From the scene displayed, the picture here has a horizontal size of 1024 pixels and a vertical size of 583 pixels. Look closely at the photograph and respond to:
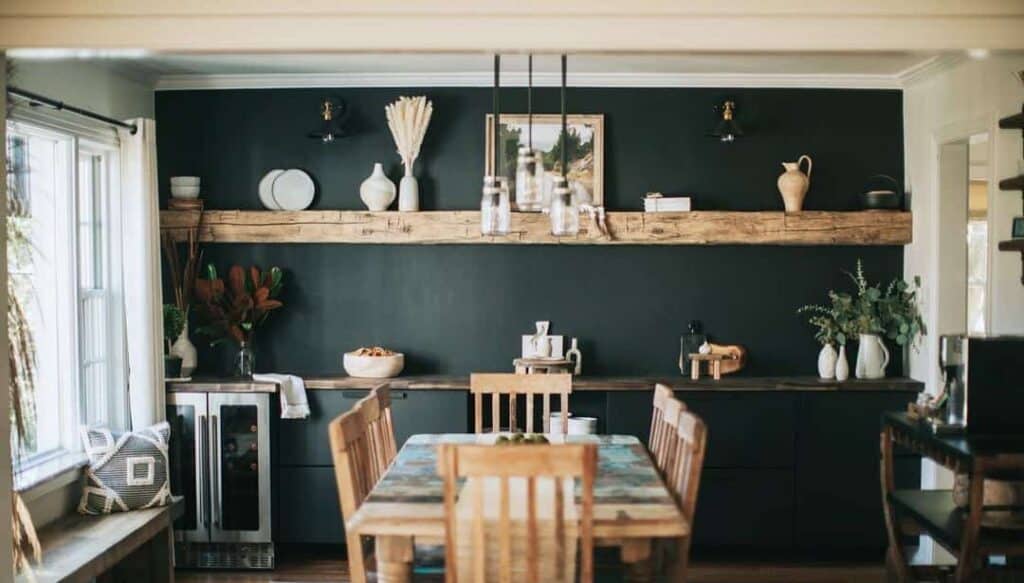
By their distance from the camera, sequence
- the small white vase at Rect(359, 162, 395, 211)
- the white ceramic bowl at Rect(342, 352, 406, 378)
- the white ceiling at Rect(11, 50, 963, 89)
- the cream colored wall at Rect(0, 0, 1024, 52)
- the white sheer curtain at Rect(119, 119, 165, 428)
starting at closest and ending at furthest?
1. the cream colored wall at Rect(0, 0, 1024, 52)
2. the white sheer curtain at Rect(119, 119, 165, 428)
3. the white ceiling at Rect(11, 50, 963, 89)
4. the white ceramic bowl at Rect(342, 352, 406, 378)
5. the small white vase at Rect(359, 162, 395, 211)

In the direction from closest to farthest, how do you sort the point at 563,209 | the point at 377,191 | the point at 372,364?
the point at 563,209, the point at 372,364, the point at 377,191

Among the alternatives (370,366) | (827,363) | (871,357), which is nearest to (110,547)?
(370,366)

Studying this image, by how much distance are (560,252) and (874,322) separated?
6.07 ft

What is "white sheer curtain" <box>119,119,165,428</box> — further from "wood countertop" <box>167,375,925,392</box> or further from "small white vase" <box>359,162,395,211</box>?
"small white vase" <box>359,162,395,211</box>

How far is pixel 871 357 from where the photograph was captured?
5273 mm

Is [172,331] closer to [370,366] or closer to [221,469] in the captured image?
[221,469]

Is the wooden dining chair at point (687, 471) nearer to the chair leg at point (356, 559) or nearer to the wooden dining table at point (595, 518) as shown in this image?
the wooden dining table at point (595, 518)

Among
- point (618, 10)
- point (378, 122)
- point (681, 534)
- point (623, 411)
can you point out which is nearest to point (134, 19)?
point (618, 10)

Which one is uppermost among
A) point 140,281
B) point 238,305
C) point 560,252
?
point 560,252

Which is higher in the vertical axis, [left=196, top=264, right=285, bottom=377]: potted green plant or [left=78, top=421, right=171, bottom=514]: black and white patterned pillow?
[left=196, top=264, right=285, bottom=377]: potted green plant

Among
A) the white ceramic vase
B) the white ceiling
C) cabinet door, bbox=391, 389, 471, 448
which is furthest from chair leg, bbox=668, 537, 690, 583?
the white ceiling

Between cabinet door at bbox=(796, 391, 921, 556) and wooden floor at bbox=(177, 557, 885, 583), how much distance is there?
0.18m

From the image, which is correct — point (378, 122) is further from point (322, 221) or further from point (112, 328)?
point (112, 328)

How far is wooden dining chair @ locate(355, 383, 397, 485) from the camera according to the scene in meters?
3.59
